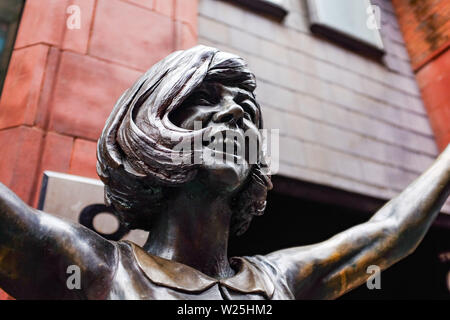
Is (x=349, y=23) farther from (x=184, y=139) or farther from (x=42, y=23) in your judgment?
(x=184, y=139)

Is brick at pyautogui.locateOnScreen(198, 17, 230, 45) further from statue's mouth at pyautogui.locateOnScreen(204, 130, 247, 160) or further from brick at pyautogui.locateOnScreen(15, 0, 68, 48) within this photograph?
statue's mouth at pyautogui.locateOnScreen(204, 130, 247, 160)

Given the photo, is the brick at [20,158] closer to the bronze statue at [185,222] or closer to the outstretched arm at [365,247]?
the bronze statue at [185,222]

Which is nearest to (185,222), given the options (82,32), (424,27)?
(82,32)

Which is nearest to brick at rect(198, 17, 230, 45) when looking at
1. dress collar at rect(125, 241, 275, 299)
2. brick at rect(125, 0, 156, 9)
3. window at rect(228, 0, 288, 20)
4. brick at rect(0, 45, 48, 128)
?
window at rect(228, 0, 288, 20)

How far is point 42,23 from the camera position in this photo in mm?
2902

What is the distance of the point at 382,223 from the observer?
5.86 ft

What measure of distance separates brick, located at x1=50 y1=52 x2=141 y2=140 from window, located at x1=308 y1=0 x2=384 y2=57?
2645 millimetres

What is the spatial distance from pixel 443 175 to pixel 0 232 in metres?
1.60

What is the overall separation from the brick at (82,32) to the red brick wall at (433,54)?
3.77 meters

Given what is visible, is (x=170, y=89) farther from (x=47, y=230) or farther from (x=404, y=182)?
(x=404, y=182)

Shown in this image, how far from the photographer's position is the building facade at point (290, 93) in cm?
261

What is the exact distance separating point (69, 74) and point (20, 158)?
0.65 m

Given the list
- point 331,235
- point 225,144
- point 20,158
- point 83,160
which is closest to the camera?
point 225,144

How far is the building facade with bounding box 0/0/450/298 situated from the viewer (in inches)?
103
